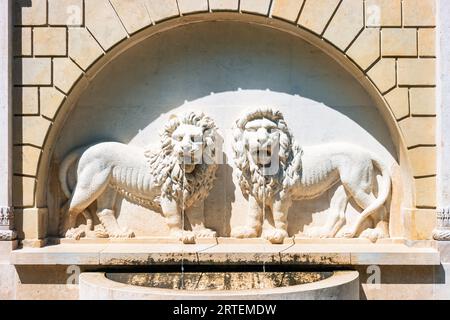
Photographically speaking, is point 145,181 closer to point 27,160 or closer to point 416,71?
point 27,160

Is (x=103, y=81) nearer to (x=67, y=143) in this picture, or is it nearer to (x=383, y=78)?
(x=67, y=143)

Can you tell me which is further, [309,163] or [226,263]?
[309,163]

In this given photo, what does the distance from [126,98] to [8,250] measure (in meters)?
2.42

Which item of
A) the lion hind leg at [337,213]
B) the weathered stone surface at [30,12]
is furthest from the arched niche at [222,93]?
the weathered stone surface at [30,12]

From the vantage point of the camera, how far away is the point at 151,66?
313 inches

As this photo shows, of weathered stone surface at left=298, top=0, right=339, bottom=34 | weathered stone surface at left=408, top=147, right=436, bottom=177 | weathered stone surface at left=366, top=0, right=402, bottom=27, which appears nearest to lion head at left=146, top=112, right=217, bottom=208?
weathered stone surface at left=298, top=0, right=339, bottom=34

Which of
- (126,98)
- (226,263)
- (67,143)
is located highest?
(126,98)

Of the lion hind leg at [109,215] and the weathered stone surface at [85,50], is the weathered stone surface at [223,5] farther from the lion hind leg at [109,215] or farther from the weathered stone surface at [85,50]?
the lion hind leg at [109,215]

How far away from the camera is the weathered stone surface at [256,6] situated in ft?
24.3

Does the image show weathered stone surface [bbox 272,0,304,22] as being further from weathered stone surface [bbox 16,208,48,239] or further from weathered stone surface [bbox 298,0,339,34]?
weathered stone surface [bbox 16,208,48,239]

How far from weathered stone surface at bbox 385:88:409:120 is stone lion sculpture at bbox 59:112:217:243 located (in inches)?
88.3

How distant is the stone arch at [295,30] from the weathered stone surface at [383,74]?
1 cm

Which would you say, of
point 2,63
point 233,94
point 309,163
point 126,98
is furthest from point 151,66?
point 309,163

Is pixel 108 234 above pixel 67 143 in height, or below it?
below
